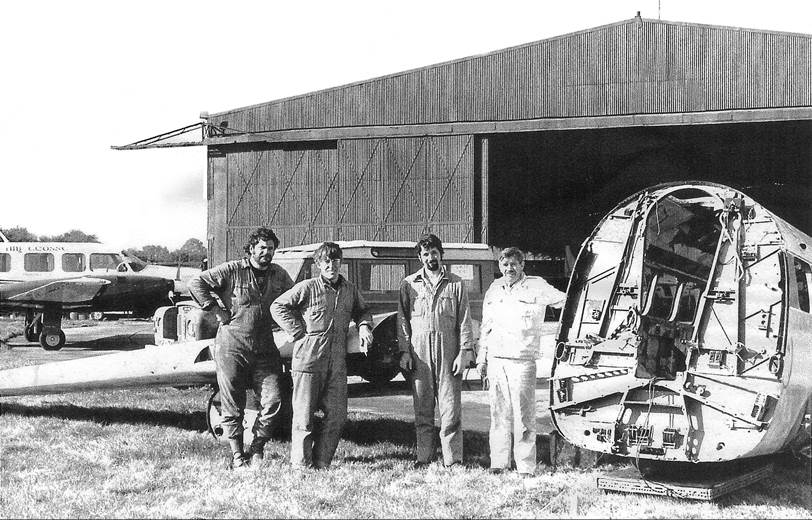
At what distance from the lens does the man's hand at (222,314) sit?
6324mm

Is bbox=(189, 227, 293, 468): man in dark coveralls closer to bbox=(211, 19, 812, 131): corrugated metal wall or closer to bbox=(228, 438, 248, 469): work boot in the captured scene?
bbox=(228, 438, 248, 469): work boot

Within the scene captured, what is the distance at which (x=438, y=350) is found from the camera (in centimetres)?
636

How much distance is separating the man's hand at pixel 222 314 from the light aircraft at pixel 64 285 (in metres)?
11.8

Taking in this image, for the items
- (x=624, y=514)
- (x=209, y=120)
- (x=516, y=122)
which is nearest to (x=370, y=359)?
(x=624, y=514)

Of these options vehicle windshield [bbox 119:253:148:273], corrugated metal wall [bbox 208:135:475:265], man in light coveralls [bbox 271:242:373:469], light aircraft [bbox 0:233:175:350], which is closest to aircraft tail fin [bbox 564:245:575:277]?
corrugated metal wall [bbox 208:135:475:265]

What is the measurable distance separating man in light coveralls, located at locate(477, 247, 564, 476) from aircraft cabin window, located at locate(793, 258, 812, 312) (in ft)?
5.49

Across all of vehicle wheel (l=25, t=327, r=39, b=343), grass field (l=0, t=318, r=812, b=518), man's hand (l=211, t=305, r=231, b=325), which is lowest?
vehicle wheel (l=25, t=327, r=39, b=343)

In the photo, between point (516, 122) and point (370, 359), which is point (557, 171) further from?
point (370, 359)

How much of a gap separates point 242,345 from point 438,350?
155 cm

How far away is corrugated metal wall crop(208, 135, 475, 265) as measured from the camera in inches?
810

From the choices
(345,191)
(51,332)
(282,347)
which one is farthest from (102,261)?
(282,347)

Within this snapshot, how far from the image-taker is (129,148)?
23.3m

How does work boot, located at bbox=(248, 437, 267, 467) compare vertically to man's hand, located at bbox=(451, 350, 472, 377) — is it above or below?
below

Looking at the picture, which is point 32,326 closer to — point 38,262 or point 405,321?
point 38,262
